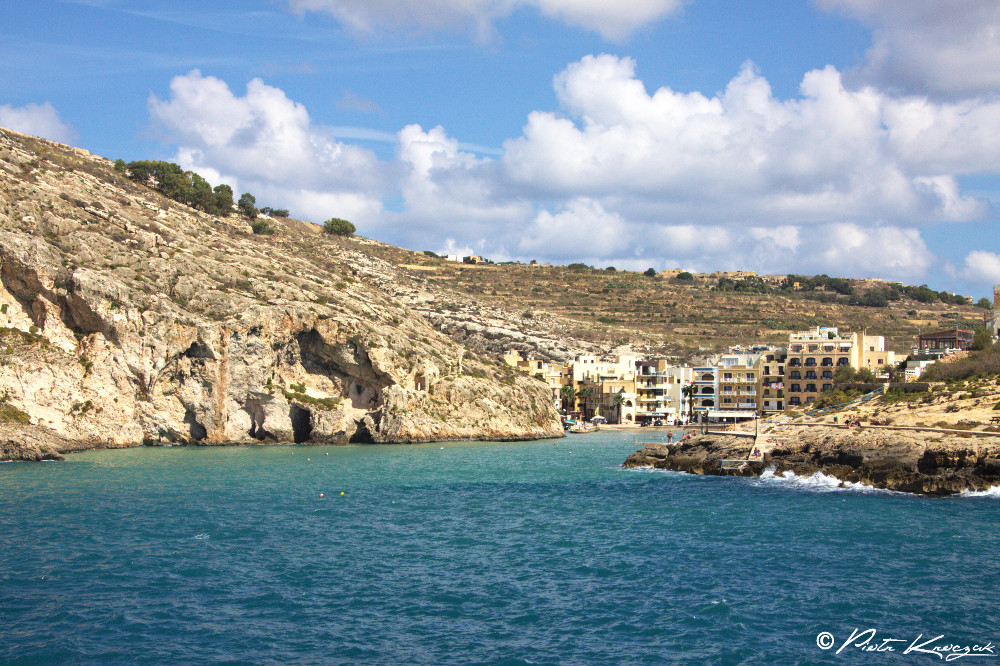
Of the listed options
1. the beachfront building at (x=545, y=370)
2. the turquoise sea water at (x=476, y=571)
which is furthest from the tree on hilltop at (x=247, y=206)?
the turquoise sea water at (x=476, y=571)

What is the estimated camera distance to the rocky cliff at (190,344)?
5694cm

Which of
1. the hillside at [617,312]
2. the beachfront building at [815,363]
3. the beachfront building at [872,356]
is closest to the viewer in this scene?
the beachfront building at [815,363]

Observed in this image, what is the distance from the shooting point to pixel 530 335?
117 m

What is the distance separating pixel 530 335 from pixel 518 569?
306 feet

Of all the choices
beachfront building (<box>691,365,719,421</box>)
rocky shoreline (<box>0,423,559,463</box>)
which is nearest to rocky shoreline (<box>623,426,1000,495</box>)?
rocky shoreline (<box>0,423,559,463</box>)

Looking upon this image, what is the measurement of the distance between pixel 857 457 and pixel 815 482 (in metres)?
2.79

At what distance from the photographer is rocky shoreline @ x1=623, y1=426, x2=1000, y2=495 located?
125 feet

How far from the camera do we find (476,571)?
23859 mm

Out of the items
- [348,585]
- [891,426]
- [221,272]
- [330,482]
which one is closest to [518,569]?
[348,585]

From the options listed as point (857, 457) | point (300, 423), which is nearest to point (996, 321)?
point (857, 457)

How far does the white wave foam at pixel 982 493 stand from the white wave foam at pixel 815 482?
318cm

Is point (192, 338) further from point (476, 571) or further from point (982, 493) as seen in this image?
point (982, 493)

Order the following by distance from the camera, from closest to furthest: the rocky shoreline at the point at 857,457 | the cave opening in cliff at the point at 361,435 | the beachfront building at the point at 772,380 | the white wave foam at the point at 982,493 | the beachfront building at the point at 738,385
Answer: the white wave foam at the point at 982,493 → the rocky shoreline at the point at 857,457 → the cave opening in cliff at the point at 361,435 → the beachfront building at the point at 772,380 → the beachfront building at the point at 738,385

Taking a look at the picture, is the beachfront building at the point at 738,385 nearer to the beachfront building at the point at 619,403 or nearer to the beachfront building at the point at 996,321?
the beachfront building at the point at 619,403
